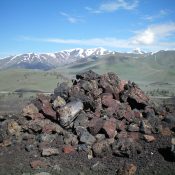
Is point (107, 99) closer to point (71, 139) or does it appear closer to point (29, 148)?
point (71, 139)

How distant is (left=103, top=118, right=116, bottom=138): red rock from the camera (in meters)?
19.2

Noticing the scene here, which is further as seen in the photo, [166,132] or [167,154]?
[166,132]

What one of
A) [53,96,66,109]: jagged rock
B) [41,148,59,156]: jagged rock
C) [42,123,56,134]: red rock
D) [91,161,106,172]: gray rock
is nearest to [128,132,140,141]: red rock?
[91,161,106,172]: gray rock

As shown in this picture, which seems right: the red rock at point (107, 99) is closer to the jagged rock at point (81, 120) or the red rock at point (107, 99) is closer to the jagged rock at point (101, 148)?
the jagged rock at point (81, 120)

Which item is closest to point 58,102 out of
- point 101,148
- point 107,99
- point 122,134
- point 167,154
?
point 107,99

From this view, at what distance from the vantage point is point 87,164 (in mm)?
17312

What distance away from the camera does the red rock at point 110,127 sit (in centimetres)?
1917

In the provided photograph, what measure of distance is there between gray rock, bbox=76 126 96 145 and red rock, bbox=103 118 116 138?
90 cm

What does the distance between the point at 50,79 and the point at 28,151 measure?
97.0 metres

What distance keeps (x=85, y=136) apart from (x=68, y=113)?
2078 millimetres

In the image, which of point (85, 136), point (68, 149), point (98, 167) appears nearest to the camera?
point (98, 167)

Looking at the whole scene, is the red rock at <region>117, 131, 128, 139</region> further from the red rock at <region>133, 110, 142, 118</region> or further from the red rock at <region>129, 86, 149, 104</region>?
the red rock at <region>129, 86, 149, 104</region>

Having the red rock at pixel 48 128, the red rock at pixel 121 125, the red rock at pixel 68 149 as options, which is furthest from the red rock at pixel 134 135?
the red rock at pixel 48 128

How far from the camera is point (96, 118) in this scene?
67.3 feet
